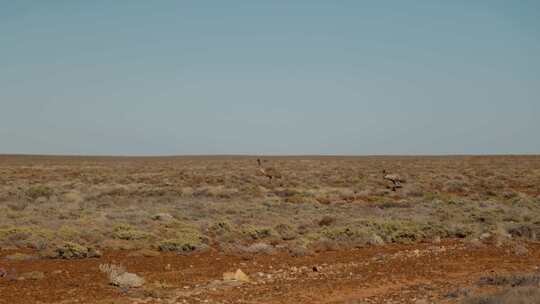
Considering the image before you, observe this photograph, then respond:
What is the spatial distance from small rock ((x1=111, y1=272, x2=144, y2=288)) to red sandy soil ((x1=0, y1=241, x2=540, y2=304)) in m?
0.18

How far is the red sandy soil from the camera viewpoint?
33.4 ft

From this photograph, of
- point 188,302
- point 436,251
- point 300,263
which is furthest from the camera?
point 436,251

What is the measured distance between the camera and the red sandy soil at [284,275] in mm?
10188

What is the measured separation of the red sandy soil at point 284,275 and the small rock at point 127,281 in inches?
6.9

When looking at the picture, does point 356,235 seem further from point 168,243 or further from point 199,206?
point 199,206

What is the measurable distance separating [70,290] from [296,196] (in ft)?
70.6

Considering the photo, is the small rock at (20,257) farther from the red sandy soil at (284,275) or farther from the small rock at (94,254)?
the small rock at (94,254)

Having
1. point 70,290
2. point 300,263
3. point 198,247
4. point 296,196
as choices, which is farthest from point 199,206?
point 70,290

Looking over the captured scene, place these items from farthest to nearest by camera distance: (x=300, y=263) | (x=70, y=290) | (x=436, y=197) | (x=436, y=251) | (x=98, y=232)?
(x=436, y=197) < (x=98, y=232) < (x=436, y=251) < (x=300, y=263) < (x=70, y=290)

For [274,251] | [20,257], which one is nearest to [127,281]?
[20,257]

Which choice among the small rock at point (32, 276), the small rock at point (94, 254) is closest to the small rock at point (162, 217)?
the small rock at point (94, 254)

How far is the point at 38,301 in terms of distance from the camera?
9.93 m

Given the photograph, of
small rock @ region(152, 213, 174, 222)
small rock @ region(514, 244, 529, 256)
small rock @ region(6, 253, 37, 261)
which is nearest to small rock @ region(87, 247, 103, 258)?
small rock @ region(6, 253, 37, 261)

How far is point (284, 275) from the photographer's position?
40.5 feet
